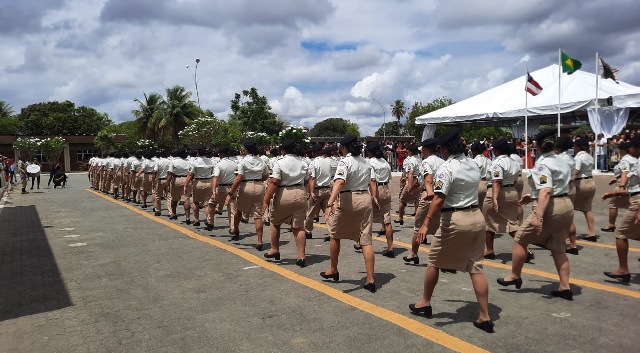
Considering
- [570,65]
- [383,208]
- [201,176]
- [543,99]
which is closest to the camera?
[383,208]

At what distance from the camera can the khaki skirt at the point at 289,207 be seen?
7.38 metres

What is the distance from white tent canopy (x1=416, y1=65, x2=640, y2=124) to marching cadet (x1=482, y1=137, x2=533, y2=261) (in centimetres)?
1455

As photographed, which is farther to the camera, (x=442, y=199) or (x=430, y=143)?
(x=430, y=143)

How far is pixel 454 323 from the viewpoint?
15.7 feet

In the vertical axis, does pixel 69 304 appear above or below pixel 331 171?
below

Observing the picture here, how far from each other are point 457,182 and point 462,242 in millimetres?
564

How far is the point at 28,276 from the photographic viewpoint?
7.15m

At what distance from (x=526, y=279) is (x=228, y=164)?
6.29 meters

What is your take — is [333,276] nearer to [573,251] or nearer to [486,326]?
[486,326]

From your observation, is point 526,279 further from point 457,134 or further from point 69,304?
point 69,304

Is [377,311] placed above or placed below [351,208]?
below

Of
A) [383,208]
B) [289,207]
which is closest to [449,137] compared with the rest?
[289,207]

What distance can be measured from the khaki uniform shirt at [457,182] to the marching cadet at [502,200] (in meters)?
2.92

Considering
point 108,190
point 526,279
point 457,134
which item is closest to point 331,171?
point 526,279
